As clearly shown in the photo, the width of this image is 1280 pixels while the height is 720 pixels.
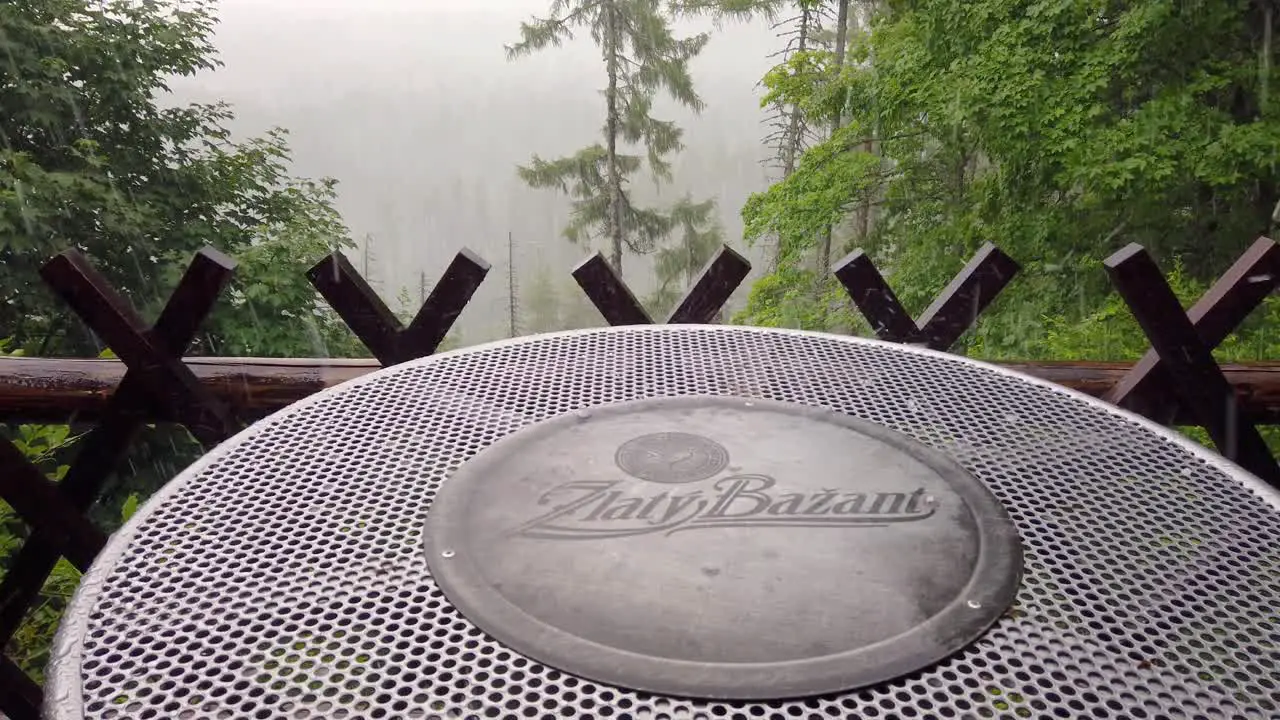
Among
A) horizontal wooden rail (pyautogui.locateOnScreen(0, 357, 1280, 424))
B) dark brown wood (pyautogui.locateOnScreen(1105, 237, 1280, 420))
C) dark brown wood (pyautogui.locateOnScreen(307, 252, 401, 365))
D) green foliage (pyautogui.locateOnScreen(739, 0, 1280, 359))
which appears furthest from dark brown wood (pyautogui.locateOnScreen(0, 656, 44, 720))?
green foliage (pyautogui.locateOnScreen(739, 0, 1280, 359))

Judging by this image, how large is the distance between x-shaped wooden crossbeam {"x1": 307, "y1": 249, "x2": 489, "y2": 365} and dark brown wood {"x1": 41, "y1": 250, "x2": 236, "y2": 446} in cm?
45

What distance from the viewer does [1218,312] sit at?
89.1 inches

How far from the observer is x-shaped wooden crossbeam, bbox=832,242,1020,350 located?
8.59 feet

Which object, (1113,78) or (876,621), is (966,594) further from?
(1113,78)

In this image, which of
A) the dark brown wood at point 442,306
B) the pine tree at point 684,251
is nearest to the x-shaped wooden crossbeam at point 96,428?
the dark brown wood at point 442,306

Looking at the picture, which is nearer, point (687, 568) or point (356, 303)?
point (687, 568)

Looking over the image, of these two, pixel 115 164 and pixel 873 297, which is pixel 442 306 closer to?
pixel 873 297

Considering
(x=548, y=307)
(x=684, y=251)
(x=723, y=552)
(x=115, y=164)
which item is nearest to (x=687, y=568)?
(x=723, y=552)

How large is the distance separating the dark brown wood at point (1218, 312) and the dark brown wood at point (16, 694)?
3.05 m

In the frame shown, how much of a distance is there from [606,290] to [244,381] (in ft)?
3.66

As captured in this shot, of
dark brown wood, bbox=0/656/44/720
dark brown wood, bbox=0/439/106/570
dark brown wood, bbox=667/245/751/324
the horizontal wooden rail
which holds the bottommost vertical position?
dark brown wood, bbox=0/656/44/720

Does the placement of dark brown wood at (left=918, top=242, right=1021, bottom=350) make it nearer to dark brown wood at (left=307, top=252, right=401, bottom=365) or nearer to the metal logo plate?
the metal logo plate

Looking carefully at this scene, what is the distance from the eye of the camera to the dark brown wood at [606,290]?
262cm

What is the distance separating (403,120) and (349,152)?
687cm
